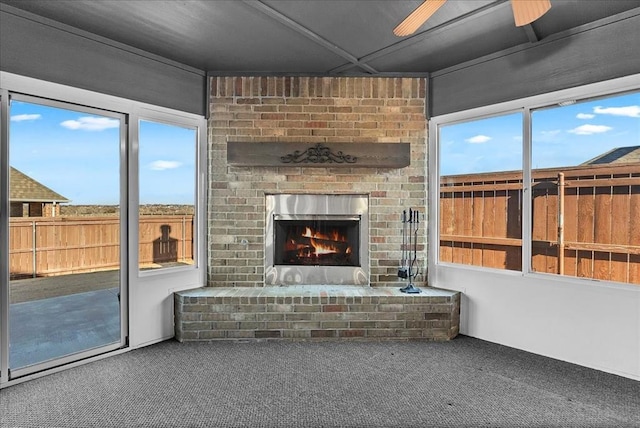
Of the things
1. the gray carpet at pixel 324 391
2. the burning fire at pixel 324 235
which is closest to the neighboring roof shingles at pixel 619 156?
the gray carpet at pixel 324 391

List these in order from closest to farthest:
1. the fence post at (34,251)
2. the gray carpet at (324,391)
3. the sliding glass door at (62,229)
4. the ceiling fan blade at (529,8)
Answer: the ceiling fan blade at (529,8) → the gray carpet at (324,391) → the sliding glass door at (62,229) → the fence post at (34,251)

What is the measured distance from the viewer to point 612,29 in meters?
2.56

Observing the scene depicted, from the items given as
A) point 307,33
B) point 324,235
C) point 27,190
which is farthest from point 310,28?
point 27,190

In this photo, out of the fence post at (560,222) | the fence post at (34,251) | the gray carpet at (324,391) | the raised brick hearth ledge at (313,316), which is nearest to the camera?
the gray carpet at (324,391)

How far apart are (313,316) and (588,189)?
2.63 meters

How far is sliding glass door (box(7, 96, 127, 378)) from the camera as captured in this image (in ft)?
9.48

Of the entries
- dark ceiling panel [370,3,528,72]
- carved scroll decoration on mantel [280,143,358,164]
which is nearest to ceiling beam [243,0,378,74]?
dark ceiling panel [370,3,528,72]

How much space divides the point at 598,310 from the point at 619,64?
185 centimetres

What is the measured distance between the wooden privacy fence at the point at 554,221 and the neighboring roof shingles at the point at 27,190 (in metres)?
3.76

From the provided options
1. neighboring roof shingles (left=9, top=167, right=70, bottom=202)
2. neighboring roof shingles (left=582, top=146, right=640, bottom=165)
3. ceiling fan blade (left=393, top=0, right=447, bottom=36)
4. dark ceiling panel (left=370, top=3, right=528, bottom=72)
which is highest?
dark ceiling panel (left=370, top=3, right=528, bottom=72)

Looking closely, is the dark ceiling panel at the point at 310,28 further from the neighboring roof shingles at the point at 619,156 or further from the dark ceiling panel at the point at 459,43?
the neighboring roof shingles at the point at 619,156

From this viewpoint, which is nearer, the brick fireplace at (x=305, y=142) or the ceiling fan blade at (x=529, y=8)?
the ceiling fan blade at (x=529, y=8)

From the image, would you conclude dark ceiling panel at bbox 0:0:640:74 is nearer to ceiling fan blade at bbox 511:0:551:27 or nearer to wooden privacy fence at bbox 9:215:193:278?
ceiling fan blade at bbox 511:0:551:27

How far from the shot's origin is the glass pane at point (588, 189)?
8.86ft
